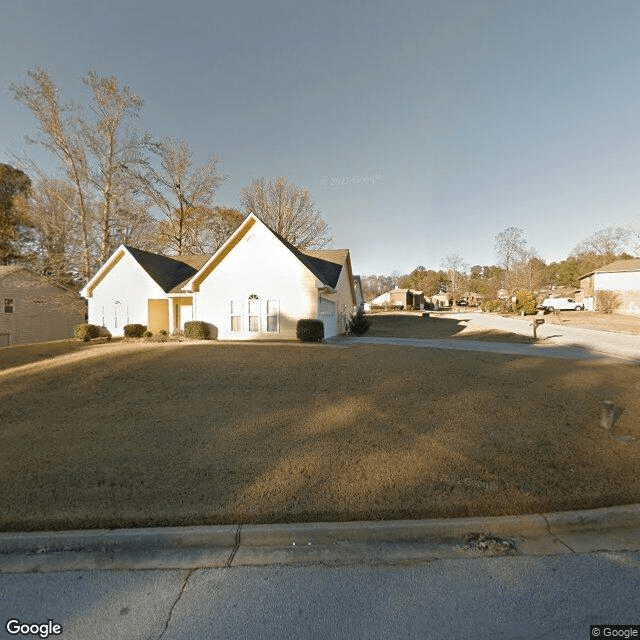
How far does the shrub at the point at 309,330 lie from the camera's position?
13.9 m

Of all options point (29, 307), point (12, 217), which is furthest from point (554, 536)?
point (12, 217)

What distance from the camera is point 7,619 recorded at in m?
2.24

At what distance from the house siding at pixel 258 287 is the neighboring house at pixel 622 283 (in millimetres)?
39842

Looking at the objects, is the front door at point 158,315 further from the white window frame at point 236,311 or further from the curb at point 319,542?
the curb at point 319,542

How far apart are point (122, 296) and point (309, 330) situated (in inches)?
473

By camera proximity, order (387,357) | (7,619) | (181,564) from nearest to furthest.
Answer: (7,619)
(181,564)
(387,357)

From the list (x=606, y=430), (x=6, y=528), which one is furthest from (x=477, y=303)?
(x=6, y=528)

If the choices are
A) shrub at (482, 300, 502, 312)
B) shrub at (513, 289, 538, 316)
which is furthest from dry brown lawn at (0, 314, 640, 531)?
shrub at (482, 300, 502, 312)

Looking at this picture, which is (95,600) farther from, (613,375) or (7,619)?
(613,375)

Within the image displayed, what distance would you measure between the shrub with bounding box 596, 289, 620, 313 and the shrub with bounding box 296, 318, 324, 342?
3896 centimetres

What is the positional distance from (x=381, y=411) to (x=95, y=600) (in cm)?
429

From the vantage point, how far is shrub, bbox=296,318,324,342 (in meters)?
13.9

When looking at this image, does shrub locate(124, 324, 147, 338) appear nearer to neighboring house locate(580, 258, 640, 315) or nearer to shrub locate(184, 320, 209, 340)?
shrub locate(184, 320, 209, 340)

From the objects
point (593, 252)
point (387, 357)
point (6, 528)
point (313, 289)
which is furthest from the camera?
point (593, 252)
